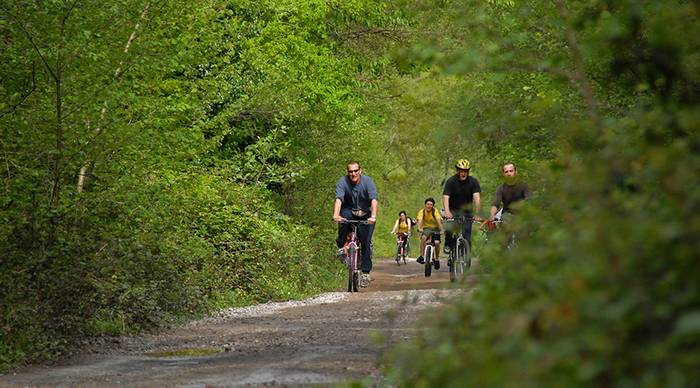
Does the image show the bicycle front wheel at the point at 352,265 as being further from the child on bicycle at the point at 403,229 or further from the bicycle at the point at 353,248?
the child on bicycle at the point at 403,229

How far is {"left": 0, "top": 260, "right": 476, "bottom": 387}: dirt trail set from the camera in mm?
9844

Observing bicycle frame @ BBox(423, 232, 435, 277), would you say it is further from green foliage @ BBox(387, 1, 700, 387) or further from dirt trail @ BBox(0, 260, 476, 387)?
green foliage @ BBox(387, 1, 700, 387)

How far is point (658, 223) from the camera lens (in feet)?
12.3

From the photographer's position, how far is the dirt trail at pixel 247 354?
984cm

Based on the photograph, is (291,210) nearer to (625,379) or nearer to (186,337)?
(186,337)

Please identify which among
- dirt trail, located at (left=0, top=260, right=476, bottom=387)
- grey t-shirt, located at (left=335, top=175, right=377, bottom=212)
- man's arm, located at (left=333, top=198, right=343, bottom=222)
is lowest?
dirt trail, located at (left=0, top=260, right=476, bottom=387)

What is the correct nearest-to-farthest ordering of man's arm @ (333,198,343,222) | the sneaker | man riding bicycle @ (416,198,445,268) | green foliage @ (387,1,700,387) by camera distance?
1. green foliage @ (387,1,700,387)
2. man's arm @ (333,198,343,222)
3. the sneaker
4. man riding bicycle @ (416,198,445,268)

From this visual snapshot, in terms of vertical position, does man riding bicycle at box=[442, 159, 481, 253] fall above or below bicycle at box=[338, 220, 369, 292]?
above

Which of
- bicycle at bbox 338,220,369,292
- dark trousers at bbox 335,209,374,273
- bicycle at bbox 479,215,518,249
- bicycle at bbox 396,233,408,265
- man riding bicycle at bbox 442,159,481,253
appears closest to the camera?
bicycle at bbox 479,215,518,249

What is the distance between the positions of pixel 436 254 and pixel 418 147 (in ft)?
182

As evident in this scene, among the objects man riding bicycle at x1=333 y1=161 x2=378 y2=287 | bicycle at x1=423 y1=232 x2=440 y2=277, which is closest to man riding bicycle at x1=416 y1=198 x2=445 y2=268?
bicycle at x1=423 y1=232 x2=440 y2=277

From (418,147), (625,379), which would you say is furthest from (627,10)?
(418,147)

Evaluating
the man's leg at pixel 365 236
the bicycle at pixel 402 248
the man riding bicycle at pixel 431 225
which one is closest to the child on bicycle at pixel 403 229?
the bicycle at pixel 402 248

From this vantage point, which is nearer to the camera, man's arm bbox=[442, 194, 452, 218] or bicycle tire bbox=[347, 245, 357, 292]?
man's arm bbox=[442, 194, 452, 218]
